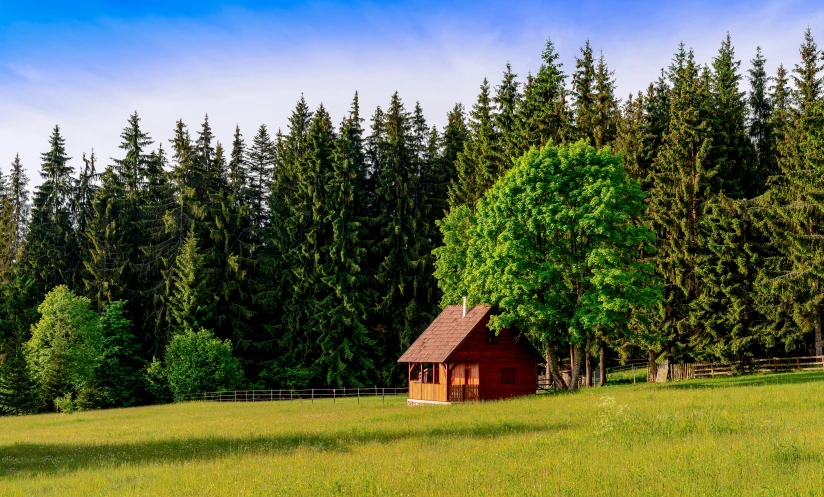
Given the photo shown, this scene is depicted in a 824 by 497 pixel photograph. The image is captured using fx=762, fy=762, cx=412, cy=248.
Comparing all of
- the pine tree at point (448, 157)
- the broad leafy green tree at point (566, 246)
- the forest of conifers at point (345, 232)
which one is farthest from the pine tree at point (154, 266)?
the broad leafy green tree at point (566, 246)

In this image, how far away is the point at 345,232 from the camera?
68000 mm

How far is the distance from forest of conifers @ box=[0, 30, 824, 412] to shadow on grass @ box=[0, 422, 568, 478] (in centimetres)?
2262

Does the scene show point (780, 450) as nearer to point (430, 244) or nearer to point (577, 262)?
point (577, 262)

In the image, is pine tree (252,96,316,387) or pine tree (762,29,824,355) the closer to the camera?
pine tree (762,29,824,355)

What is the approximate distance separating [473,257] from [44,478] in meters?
29.6

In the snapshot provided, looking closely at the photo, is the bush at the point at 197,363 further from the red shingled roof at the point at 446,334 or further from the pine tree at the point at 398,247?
the red shingled roof at the point at 446,334

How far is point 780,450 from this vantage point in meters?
16.9

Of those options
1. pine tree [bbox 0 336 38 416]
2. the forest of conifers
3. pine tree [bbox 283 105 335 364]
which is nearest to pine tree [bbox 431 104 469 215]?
the forest of conifers

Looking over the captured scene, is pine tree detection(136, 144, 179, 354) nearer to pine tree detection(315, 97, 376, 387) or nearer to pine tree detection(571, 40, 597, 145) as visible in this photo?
pine tree detection(315, 97, 376, 387)

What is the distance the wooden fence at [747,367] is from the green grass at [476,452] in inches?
524

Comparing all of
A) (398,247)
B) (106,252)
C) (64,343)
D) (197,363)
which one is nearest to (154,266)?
(106,252)

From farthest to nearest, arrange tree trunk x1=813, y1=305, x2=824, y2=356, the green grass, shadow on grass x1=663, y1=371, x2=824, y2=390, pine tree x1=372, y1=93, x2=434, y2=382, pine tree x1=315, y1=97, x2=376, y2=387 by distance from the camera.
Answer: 1. pine tree x1=372, y1=93, x2=434, y2=382
2. pine tree x1=315, y1=97, x2=376, y2=387
3. tree trunk x1=813, y1=305, x2=824, y2=356
4. shadow on grass x1=663, y1=371, x2=824, y2=390
5. the green grass

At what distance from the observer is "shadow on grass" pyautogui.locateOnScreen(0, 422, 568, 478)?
925 inches

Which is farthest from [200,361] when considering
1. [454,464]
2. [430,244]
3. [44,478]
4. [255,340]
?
[454,464]
